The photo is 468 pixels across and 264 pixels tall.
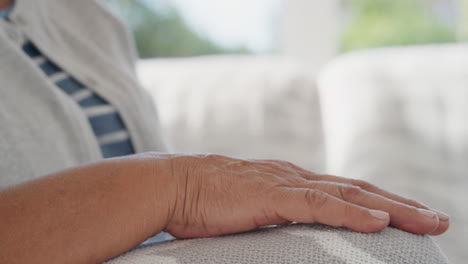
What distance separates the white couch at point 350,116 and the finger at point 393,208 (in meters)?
0.73

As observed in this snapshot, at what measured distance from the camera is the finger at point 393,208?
1.67 feet

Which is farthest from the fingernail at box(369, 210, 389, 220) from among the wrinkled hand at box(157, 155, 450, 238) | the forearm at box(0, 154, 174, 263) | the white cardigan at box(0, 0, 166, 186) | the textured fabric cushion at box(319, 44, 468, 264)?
the textured fabric cushion at box(319, 44, 468, 264)

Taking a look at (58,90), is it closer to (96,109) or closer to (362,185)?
(96,109)

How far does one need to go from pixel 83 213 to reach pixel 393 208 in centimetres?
32

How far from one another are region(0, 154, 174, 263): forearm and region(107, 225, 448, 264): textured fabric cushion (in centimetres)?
3

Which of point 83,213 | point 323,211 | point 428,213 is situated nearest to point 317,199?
point 323,211

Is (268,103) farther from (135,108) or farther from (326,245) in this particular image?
(326,245)

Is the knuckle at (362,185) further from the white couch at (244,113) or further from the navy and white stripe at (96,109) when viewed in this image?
the white couch at (244,113)

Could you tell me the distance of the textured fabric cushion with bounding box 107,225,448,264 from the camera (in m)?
0.43

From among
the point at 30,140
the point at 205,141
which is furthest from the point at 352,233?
the point at 205,141

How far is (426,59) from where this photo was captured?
1.36 m

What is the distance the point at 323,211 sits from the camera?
497mm

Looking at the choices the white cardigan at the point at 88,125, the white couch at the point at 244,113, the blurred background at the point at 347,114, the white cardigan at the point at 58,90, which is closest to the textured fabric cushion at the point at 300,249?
the white cardigan at the point at 88,125

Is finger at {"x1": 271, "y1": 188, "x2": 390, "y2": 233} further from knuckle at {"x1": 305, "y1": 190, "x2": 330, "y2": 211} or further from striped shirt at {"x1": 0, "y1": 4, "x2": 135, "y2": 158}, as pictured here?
striped shirt at {"x1": 0, "y1": 4, "x2": 135, "y2": 158}
